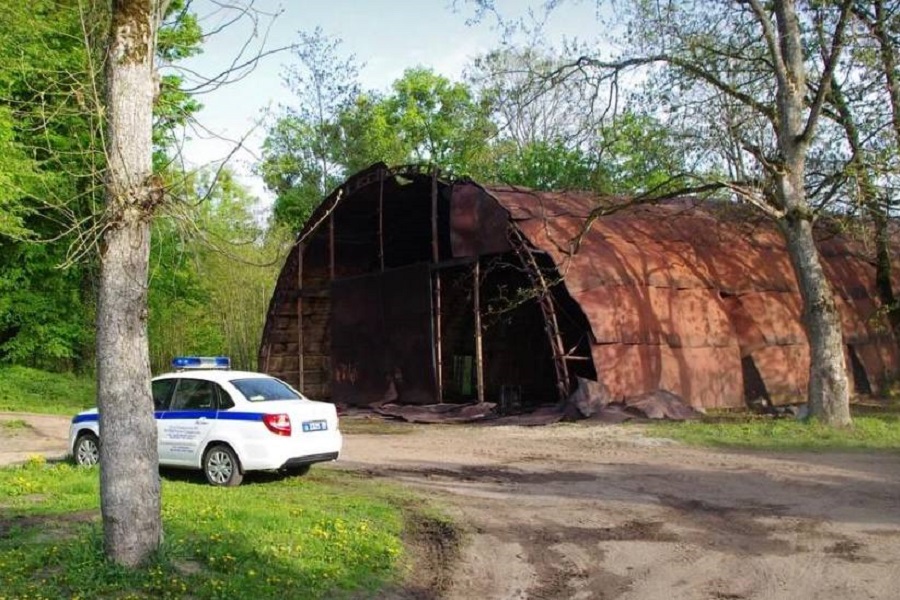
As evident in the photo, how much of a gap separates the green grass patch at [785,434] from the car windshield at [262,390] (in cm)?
741

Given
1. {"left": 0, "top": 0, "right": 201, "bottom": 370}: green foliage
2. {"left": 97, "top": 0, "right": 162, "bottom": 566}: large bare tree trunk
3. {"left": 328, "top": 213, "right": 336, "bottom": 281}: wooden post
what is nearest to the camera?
{"left": 97, "top": 0, "right": 162, "bottom": 566}: large bare tree trunk

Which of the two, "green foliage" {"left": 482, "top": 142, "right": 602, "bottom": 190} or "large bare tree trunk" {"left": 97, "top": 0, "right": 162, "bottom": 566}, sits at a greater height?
"green foliage" {"left": 482, "top": 142, "right": 602, "bottom": 190}

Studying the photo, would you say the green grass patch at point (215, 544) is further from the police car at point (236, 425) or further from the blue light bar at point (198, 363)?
the blue light bar at point (198, 363)

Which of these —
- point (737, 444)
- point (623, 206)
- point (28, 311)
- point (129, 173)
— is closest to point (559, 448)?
point (737, 444)

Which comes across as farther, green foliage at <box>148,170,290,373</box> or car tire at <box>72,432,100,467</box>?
green foliage at <box>148,170,290,373</box>

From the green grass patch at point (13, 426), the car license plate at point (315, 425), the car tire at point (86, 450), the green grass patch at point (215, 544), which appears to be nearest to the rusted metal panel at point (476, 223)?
the car license plate at point (315, 425)

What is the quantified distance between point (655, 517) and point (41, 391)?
89.0 feet

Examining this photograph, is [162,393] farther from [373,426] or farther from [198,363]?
[373,426]

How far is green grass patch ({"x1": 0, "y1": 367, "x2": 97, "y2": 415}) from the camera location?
2890cm

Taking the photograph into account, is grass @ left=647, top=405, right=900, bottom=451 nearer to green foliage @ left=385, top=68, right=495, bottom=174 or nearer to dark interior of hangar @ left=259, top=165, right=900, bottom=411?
dark interior of hangar @ left=259, top=165, right=900, bottom=411

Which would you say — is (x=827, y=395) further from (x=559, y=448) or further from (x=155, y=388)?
(x=155, y=388)

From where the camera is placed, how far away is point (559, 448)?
15.9 meters

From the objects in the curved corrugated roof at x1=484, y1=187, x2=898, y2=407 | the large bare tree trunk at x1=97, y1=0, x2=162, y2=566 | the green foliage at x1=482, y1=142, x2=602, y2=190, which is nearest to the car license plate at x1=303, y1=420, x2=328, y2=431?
the large bare tree trunk at x1=97, y1=0, x2=162, y2=566

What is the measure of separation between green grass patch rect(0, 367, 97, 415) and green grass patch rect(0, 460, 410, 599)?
19.5 meters
